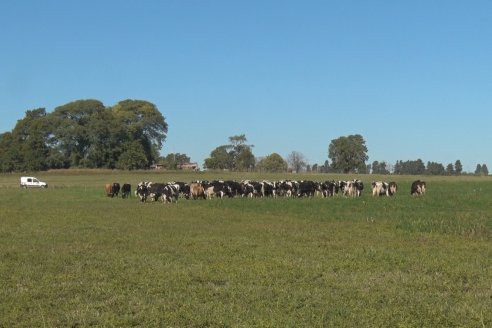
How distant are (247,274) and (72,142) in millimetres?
110340

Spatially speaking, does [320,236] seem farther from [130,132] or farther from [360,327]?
[130,132]

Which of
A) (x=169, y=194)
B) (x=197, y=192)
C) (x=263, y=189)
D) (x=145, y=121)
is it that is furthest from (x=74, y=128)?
(x=169, y=194)

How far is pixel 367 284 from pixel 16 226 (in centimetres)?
1490

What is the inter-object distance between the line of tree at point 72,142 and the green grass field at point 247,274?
97047mm

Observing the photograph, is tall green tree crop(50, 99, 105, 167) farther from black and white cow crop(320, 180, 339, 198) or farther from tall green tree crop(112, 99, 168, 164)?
black and white cow crop(320, 180, 339, 198)

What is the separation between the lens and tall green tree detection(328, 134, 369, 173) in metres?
161

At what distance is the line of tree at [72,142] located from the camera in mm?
115438

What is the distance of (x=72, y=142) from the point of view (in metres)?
116

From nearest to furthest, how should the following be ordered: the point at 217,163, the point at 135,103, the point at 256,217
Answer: the point at 256,217 → the point at 135,103 → the point at 217,163

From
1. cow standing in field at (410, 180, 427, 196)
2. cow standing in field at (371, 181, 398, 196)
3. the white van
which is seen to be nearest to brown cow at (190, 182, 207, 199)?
cow standing in field at (371, 181, 398, 196)

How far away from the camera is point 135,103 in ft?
468

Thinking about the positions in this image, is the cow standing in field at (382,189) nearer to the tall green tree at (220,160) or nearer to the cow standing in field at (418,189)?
the cow standing in field at (418,189)

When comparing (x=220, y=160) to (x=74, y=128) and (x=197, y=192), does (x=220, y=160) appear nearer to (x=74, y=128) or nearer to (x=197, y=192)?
(x=74, y=128)

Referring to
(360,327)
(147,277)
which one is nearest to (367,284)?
(360,327)
